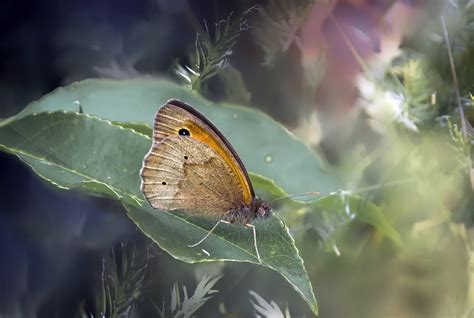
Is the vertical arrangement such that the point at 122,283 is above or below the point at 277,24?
below

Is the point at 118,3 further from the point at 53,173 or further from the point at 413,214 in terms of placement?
the point at 413,214

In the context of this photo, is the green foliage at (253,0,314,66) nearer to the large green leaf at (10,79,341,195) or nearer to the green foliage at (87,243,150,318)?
the large green leaf at (10,79,341,195)

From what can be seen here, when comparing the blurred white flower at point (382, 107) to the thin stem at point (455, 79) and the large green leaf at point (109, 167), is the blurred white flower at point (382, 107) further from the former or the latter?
the large green leaf at point (109, 167)

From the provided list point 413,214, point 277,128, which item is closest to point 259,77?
point 277,128

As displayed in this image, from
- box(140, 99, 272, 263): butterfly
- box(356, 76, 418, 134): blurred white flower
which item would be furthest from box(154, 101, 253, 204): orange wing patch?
box(356, 76, 418, 134): blurred white flower

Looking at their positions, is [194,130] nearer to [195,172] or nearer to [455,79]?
[195,172]

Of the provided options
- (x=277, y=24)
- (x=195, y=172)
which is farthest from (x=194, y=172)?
(x=277, y=24)
